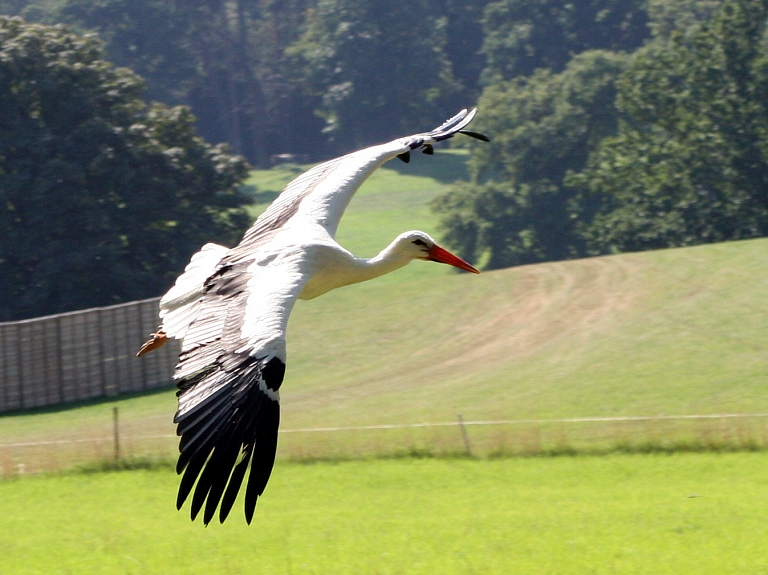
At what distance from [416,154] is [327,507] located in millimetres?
69964

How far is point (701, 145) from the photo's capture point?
45750mm

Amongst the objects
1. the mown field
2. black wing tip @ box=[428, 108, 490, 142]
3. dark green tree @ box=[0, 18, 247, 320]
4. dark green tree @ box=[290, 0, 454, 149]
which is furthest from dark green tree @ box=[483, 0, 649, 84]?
black wing tip @ box=[428, 108, 490, 142]

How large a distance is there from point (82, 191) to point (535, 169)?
100 ft

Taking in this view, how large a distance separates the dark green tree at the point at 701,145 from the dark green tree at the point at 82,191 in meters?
16.0

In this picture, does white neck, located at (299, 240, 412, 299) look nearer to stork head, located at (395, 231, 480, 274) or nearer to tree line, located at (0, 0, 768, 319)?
stork head, located at (395, 231, 480, 274)

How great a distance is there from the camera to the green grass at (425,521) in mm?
14617

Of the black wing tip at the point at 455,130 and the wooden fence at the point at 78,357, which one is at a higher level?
the black wing tip at the point at 455,130

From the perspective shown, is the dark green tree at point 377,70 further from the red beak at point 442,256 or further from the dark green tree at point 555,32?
the red beak at point 442,256

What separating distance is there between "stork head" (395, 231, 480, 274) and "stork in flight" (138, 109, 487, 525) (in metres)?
0.01

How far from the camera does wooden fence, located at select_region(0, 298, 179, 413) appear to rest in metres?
27.4

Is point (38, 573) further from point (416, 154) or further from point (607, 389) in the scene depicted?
point (416, 154)

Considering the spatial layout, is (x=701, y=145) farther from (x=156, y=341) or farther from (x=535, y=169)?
(x=156, y=341)

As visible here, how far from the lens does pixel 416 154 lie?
87.3 metres

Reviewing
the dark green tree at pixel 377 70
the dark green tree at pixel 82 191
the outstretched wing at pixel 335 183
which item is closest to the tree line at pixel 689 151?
the dark green tree at pixel 82 191
